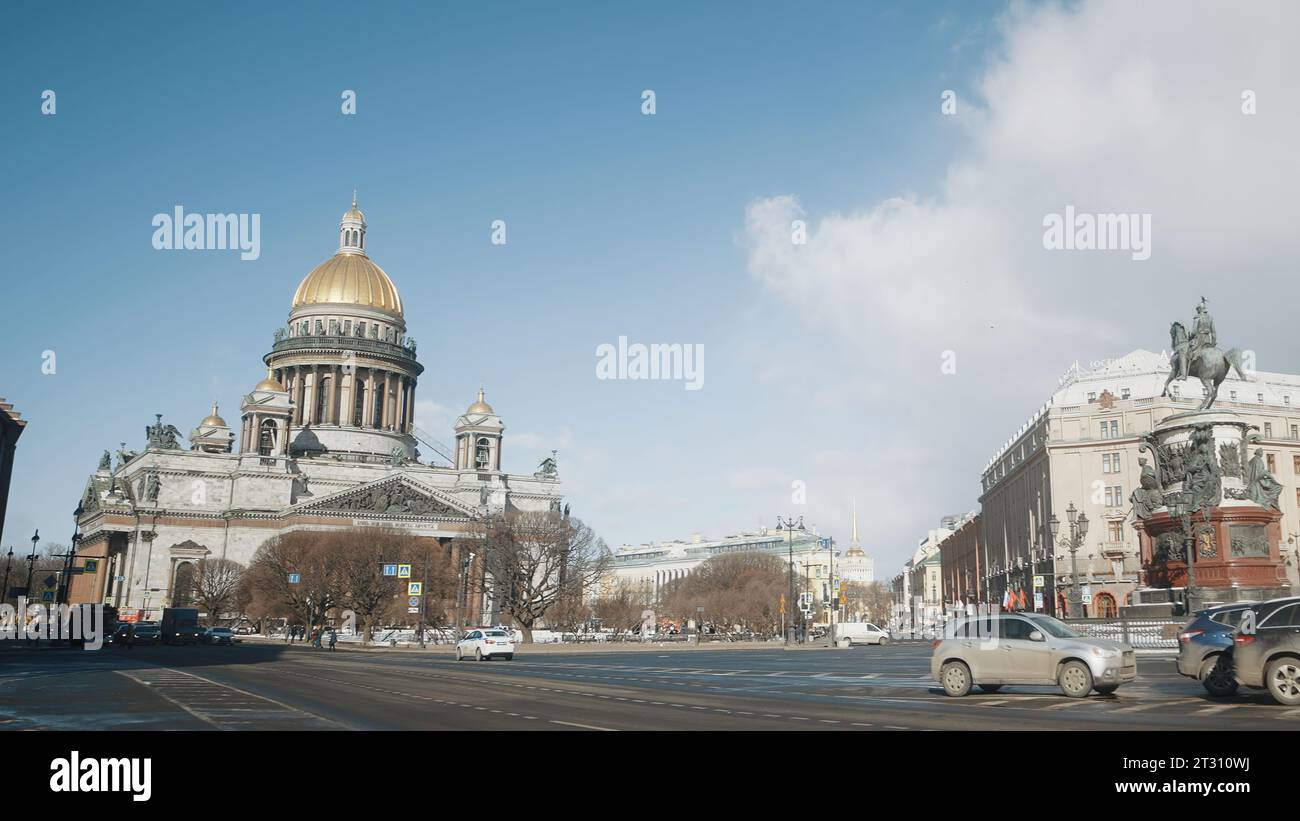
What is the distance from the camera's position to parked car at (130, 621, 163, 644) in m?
73.4

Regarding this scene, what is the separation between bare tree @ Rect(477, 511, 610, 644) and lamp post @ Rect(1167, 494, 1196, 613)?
4726cm

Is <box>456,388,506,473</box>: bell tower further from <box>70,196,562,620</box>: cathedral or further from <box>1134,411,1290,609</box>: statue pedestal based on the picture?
<box>1134,411,1290,609</box>: statue pedestal

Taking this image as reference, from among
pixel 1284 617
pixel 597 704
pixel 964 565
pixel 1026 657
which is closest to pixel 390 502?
pixel 964 565

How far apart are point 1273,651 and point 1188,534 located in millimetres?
17584

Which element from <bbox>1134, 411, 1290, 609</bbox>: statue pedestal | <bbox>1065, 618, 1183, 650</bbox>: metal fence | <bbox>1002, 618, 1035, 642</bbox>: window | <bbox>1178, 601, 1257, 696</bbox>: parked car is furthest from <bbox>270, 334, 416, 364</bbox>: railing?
<bbox>1178, 601, 1257, 696</bbox>: parked car

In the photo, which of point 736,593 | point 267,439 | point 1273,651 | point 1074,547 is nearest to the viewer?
point 1273,651

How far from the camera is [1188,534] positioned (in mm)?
33812

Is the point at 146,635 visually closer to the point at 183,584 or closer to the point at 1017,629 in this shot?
the point at 183,584

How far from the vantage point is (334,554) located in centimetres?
8531

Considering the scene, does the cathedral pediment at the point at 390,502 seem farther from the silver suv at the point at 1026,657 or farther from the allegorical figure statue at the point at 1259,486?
the silver suv at the point at 1026,657

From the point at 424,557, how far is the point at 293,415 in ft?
143

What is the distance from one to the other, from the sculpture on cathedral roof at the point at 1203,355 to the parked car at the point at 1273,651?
68.9ft

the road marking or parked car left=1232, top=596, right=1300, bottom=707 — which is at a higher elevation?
parked car left=1232, top=596, right=1300, bottom=707

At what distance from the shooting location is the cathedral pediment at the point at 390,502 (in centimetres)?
10681
